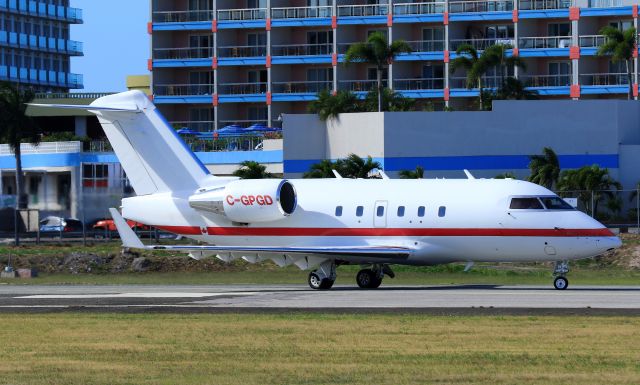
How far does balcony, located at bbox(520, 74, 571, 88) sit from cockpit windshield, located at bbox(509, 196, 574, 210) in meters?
61.3

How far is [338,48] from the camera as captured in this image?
101 m

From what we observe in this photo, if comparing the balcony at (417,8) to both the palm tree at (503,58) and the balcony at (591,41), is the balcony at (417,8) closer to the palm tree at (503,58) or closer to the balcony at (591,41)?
the balcony at (591,41)

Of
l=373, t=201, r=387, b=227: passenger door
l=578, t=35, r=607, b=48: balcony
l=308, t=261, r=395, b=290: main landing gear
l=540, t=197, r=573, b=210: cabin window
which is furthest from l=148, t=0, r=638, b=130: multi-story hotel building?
l=540, t=197, r=573, b=210: cabin window

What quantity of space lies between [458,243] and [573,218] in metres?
3.28

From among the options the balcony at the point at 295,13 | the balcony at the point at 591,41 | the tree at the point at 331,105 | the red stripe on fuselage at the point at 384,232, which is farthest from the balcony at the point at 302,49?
the red stripe on fuselage at the point at 384,232

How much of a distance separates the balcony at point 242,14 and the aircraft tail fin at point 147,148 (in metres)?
62.7

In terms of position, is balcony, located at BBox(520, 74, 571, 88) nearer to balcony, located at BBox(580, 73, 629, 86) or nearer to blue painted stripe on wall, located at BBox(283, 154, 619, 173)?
balcony, located at BBox(580, 73, 629, 86)

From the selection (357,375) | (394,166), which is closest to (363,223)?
(357,375)

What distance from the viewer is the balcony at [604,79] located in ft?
313

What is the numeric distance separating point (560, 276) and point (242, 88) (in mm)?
71698

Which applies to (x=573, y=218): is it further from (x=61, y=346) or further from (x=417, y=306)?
(x=61, y=346)

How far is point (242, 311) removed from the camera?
2942 cm

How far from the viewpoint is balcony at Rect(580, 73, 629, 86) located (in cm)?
9525

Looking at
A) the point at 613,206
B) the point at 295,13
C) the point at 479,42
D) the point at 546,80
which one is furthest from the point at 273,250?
the point at 295,13
